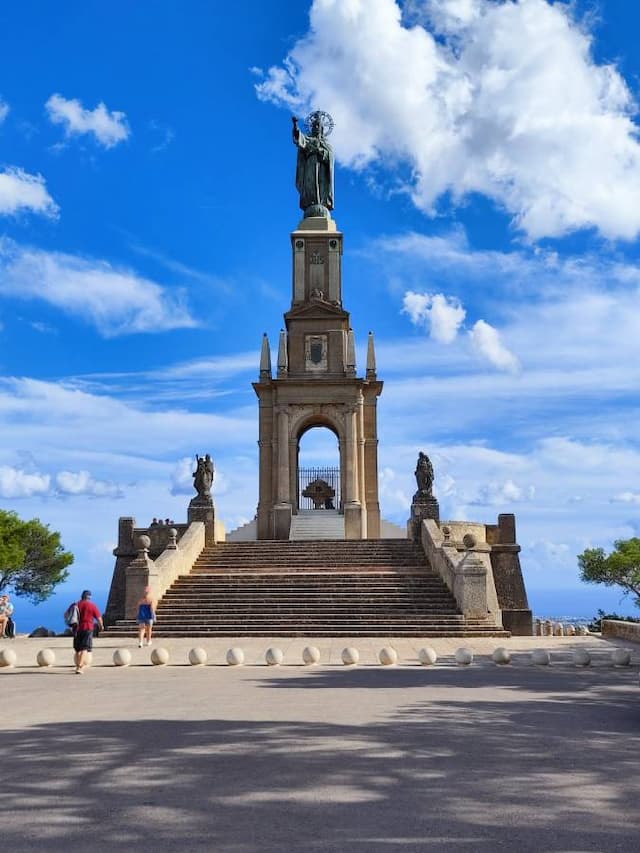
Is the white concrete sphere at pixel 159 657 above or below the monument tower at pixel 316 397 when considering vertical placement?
below

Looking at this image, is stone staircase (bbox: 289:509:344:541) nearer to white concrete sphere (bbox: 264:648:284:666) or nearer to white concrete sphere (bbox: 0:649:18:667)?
white concrete sphere (bbox: 0:649:18:667)

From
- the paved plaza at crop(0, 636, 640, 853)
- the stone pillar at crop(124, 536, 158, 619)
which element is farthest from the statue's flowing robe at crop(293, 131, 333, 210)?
the paved plaza at crop(0, 636, 640, 853)

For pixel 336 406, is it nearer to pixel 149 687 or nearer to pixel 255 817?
pixel 149 687

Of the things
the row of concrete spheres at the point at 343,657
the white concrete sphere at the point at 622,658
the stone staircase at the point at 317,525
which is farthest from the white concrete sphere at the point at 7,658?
the stone staircase at the point at 317,525

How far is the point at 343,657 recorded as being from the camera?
15.1 metres

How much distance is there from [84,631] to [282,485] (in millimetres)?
20875

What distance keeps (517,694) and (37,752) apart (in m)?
6.53

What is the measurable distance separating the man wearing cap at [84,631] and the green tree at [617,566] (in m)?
40.8

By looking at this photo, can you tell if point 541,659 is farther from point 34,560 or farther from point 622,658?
point 34,560

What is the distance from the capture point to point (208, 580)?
23922 millimetres

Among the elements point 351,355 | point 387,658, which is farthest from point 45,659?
point 351,355

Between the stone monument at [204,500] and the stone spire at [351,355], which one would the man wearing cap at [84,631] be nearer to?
the stone monument at [204,500]

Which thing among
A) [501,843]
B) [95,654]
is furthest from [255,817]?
[95,654]

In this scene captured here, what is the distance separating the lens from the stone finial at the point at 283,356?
3670 centimetres
